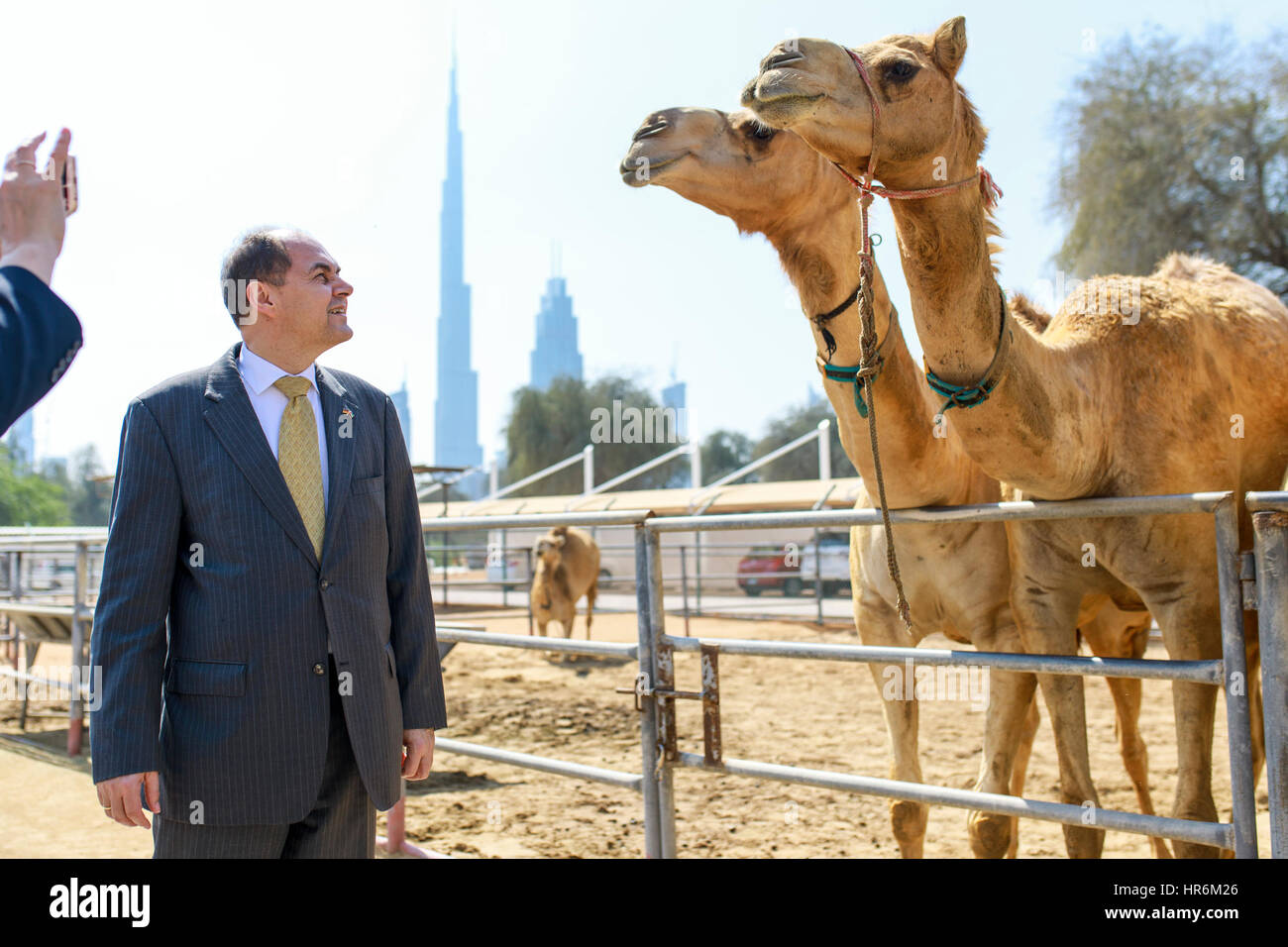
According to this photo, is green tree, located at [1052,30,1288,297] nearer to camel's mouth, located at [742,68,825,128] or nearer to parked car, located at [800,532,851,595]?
parked car, located at [800,532,851,595]

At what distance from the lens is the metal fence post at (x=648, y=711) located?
3.25 m

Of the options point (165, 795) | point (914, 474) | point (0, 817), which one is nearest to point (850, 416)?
point (914, 474)

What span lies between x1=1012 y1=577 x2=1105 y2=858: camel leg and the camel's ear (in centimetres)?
162

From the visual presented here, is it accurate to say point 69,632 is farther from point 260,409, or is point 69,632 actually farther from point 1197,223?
point 1197,223

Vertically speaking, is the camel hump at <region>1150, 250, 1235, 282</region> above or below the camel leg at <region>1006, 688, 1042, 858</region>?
above

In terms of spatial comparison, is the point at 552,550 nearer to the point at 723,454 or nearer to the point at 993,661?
the point at 993,661

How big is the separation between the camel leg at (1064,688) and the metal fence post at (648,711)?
126 centimetres

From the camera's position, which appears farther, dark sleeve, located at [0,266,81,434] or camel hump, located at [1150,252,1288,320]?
camel hump, located at [1150,252,1288,320]

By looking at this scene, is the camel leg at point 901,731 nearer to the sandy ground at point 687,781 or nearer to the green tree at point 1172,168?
the sandy ground at point 687,781

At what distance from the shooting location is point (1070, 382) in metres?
2.98

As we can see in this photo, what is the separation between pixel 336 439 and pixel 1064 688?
2408mm

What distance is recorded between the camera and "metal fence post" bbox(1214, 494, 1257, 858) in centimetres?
219

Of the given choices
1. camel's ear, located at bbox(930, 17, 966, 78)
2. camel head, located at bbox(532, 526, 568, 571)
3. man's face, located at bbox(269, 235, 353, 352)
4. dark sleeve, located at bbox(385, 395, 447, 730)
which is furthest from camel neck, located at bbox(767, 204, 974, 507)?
camel head, located at bbox(532, 526, 568, 571)

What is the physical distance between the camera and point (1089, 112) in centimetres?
1825
